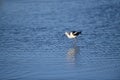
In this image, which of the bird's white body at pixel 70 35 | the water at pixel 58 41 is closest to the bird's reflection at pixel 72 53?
the water at pixel 58 41

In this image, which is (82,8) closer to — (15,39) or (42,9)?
(42,9)

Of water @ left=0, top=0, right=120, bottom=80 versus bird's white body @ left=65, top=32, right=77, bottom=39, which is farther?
bird's white body @ left=65, top=32, right=77, bottom=39

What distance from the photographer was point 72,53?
1340 cm

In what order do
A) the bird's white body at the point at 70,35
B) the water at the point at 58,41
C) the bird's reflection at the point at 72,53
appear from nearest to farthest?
the water at the point at 58,41
the bird's reflection at the point at 72,53
the bird's white body at the point at 70,35

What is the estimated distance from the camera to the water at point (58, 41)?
38.1 feet

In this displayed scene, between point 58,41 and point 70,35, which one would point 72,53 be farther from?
point 70,35

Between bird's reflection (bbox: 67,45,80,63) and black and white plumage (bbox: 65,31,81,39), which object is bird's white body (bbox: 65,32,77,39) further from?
bird's reflection (bbox: 67,45,80,63)

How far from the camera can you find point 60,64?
40.2ft

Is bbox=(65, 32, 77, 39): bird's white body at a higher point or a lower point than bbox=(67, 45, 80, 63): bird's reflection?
higher

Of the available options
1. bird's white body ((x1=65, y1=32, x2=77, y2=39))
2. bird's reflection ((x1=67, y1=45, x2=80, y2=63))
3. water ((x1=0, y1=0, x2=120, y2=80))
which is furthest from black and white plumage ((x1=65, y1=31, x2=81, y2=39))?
bird's reflection ((x1=67, y1=45, x2=80, y2=63))

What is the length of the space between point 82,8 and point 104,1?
2244 millimetres

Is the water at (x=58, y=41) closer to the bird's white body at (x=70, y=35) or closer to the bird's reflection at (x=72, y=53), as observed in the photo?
the bird's reflection at (x=72, y=53)

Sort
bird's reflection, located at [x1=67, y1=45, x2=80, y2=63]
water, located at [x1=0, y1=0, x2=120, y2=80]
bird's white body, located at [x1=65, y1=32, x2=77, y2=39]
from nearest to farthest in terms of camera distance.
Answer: water, located at [x1=0, y1=0, x2=120, y2=80] → bird's reflection, located at [x1=67, y1=45, x2=80, y2=63] → bird's white body, located at [x1=65, y1=32, x2=77, y2=39]

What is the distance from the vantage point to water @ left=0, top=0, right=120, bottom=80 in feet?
38.1
